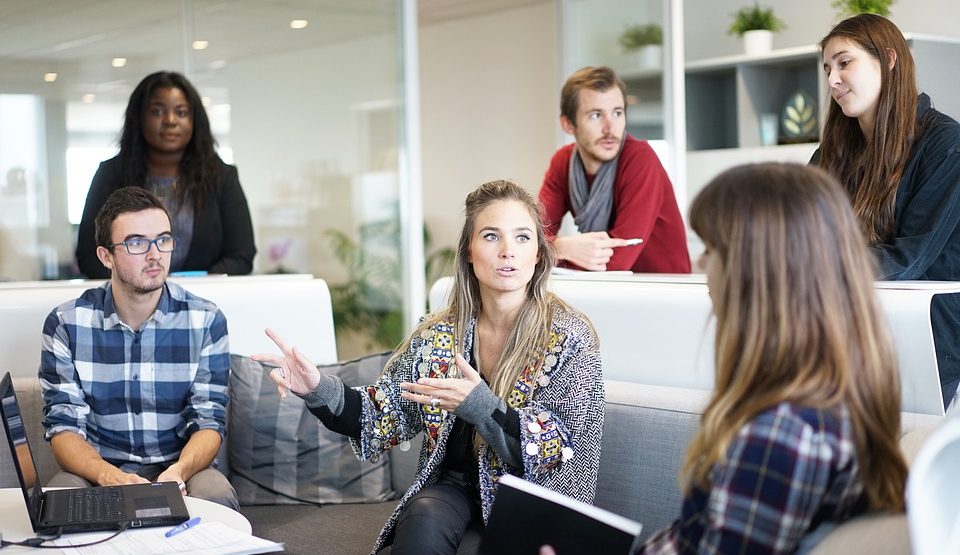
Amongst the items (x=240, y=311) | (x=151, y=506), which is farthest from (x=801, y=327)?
(x=240, y=311)

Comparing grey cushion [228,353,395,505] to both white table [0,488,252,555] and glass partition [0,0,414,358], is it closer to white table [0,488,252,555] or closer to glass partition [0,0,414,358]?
white table [0,488,252,555]

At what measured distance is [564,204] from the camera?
11.2ft

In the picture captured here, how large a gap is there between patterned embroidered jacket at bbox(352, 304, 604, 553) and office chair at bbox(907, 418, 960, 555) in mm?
966

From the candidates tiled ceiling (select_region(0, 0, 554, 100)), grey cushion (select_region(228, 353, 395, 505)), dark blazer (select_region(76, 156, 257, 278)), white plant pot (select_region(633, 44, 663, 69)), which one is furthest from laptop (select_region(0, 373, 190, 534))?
white plant pot (select_region(633, 44, 663, 69))

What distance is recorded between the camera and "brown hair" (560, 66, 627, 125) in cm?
314

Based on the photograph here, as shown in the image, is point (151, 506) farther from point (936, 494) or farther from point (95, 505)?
point (936, 494)

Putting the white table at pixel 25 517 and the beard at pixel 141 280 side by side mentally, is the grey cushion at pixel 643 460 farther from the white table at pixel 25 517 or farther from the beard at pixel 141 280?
the beard at pixel 141 280

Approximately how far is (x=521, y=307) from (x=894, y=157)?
853 mm

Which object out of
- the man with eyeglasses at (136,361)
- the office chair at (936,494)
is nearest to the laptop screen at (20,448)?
the man with eyeglasses at (136,361)

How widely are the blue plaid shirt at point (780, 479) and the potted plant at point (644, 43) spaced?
180 inches

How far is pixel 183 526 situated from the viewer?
1865mm

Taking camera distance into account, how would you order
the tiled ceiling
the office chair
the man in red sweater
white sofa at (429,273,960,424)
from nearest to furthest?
1. the office chair
2. white sofa at (429,273,960,424)
3. the man in red sweater
4. the tiled ceiling

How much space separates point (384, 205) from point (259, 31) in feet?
3.28

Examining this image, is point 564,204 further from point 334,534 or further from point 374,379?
point 334,534
